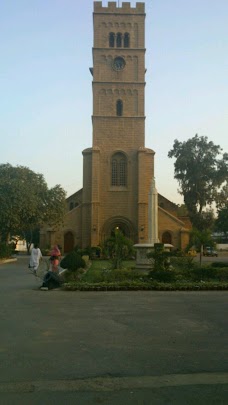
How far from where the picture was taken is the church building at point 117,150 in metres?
Answer: 44.4

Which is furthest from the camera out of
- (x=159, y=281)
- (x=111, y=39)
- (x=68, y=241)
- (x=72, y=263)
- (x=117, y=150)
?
(x=111, y=39)

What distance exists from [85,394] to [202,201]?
150 feet

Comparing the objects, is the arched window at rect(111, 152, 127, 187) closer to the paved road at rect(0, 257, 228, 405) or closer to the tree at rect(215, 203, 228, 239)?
the tree at rect(215, 203, 228, 239)

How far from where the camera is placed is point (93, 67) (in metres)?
46.1

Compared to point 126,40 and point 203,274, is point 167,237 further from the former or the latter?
point 203,274

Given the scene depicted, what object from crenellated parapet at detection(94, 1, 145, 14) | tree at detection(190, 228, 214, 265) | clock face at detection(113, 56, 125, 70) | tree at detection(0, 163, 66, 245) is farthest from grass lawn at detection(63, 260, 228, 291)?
crenellated parapet at detection(94, 1, 145, 14)

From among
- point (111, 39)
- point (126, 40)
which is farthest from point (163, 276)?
point (111, 39)

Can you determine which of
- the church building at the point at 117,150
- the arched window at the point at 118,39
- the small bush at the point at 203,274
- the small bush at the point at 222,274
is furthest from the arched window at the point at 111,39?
the small bush at the point at 222,274

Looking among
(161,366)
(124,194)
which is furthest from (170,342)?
(124,194)

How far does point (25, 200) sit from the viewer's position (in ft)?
114

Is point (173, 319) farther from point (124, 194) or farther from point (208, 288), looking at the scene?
point (124, 194)

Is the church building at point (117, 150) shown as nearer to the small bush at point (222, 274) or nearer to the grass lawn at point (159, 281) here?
the grass lawn at point (159, 281)

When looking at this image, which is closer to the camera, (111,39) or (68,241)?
(68,241)

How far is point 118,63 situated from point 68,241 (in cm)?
1941
